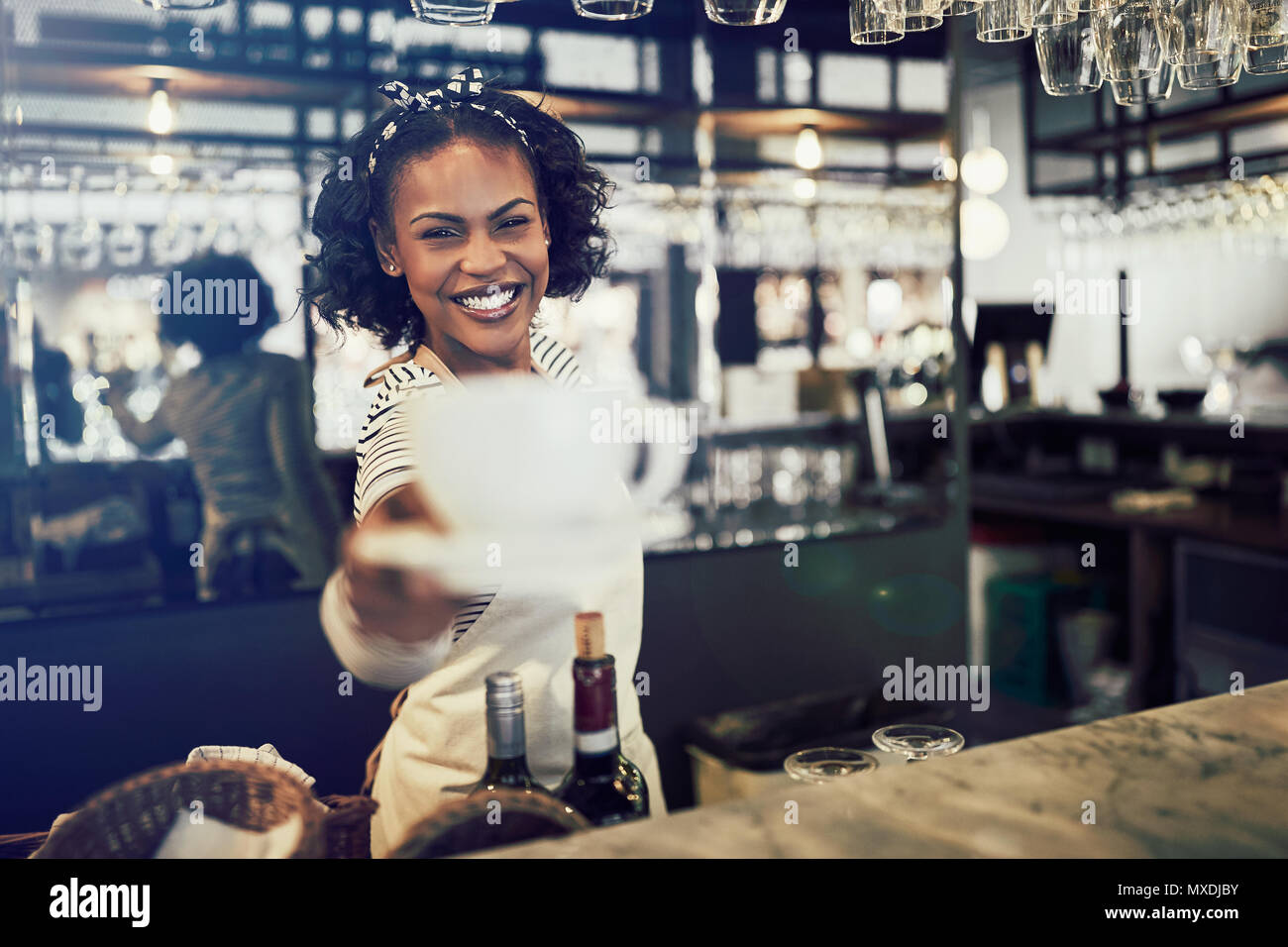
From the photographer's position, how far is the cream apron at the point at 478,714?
5.71 ft

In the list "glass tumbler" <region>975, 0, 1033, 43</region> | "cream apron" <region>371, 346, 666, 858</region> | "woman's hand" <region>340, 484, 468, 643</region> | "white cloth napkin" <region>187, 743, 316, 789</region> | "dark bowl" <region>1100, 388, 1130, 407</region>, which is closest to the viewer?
"glass tumbler" <region>975, 0, 1033, 43</region>

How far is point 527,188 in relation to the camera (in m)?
1.98

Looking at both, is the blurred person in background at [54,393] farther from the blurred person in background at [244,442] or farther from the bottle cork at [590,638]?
the bottle cork at [590,638]

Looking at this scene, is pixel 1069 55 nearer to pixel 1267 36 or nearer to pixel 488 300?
pixel 1267 36

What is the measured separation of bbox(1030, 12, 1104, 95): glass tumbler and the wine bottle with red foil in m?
1.01

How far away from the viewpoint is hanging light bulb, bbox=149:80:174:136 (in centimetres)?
244

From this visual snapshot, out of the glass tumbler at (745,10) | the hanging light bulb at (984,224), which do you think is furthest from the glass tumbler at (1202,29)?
the hanging light bulb at (984,224)

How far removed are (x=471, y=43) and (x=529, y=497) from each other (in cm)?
106

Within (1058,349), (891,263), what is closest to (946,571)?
(891,263)

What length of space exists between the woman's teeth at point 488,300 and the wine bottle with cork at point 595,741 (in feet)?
2.93

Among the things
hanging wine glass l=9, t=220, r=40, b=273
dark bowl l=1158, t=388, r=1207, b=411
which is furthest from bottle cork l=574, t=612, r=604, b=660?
dark bowl l=1158, t=388, r=1207, b=411

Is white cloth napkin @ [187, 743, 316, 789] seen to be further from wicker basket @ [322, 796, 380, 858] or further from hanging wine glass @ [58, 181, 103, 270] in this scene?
hanging wine glass @ [58, 181, 103, 270]

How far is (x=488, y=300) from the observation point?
194 cm
